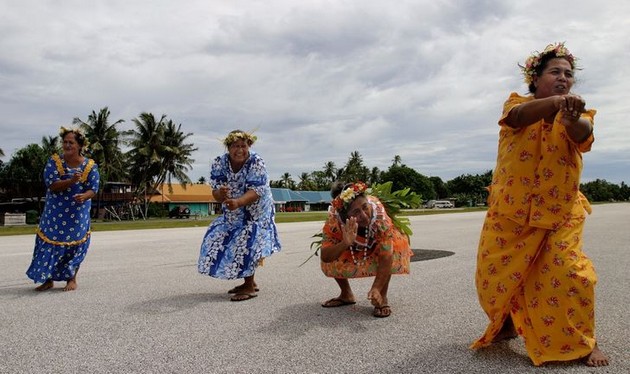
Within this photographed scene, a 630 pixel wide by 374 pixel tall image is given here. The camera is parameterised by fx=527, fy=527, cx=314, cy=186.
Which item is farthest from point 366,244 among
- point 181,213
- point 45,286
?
point 181,213

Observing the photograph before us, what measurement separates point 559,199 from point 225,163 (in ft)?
12.4

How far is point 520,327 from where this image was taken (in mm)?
3348

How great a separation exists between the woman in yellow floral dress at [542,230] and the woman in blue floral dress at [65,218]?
505 cm

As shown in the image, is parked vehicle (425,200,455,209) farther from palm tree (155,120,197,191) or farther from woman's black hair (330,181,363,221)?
woman's black hair (330,181,363,221)

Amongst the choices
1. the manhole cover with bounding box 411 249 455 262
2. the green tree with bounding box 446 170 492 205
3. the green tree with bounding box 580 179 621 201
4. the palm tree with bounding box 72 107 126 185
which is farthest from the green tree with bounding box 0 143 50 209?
the green tree with bounding box 580 179 621 201

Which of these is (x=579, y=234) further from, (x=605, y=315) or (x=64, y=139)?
(x=64, y=139)

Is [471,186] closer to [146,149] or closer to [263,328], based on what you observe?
[146,149]

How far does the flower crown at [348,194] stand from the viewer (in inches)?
187

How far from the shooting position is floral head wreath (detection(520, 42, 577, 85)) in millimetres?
3279

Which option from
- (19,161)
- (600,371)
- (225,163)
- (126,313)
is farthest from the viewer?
(19,161)

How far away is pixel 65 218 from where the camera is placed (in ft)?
21.4

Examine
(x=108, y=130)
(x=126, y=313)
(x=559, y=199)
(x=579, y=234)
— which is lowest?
(x=126, y=313)

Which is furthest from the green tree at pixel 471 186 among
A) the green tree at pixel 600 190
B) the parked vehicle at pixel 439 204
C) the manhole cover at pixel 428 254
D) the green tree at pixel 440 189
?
the manhole cover at pixel 428 254

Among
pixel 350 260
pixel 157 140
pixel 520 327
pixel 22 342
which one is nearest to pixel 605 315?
pixel 520 327
